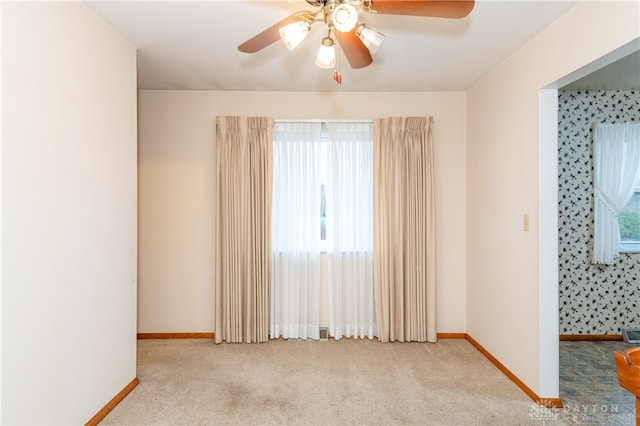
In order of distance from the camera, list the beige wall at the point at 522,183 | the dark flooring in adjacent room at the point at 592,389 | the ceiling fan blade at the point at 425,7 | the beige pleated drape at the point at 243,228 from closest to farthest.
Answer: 1. the ceiling fan blade at the point at 425,7
2. the beige wall at the point at 522,183
3. the dark flooring in adjacent room at the point at 592,389
4. the beige pleated drape at the point at 243,228

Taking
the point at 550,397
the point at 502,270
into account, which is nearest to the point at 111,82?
the point at 502,270

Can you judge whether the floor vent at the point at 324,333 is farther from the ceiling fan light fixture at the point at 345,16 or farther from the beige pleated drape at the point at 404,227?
the ceiling fan light fixture at the point at 345,16

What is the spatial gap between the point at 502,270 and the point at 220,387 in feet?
7.98

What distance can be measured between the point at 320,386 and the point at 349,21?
242cm

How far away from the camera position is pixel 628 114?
11.7 feet

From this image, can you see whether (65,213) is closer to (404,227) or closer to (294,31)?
(294,31)

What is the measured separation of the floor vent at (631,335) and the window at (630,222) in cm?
87

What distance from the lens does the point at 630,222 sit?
3.64 m

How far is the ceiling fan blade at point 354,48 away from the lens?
5.52 ft

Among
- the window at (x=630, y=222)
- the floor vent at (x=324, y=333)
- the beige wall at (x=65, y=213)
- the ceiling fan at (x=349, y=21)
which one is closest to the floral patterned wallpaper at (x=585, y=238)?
the window at (x=630, y=222)

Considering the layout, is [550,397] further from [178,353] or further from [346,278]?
[178,353]

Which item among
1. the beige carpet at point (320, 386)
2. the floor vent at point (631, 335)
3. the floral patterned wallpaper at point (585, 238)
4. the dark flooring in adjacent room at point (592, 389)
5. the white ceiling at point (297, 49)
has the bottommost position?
the dark flooring in adjacent room at point (592, 389)

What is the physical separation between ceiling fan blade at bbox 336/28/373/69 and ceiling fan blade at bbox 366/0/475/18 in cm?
20

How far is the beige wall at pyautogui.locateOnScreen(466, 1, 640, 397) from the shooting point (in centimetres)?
199
